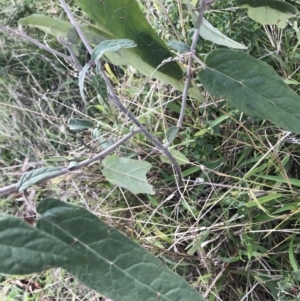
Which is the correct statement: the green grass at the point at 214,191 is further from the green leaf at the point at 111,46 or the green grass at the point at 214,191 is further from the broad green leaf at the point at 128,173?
the green leaf at the point at 111,46

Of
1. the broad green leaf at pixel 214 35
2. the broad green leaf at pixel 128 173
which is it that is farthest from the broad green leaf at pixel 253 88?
the broad green leaf at pixel 128 173

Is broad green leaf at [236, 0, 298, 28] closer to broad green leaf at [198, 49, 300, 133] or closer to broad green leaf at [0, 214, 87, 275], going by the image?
broad green leaf at [198, 49, 300, 133]

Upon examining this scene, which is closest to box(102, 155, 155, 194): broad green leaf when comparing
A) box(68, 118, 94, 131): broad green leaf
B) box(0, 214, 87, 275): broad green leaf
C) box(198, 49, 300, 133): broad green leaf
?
box(68, 118, 94, 131): broad green leaf

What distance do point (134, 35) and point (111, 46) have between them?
10 cm

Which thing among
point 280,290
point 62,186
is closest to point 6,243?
point 280,290

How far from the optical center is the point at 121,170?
2.43ft

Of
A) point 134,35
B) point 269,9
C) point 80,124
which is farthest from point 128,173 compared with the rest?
point 269,9

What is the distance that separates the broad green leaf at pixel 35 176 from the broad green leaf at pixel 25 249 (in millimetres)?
176

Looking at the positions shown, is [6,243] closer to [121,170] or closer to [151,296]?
[151,296]

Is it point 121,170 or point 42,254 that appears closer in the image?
point 42,254

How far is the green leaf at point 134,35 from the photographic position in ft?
2.04

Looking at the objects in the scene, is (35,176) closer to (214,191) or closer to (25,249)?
(25,249)

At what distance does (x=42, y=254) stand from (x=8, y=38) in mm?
1166

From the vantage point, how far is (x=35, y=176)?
23.3 inches
